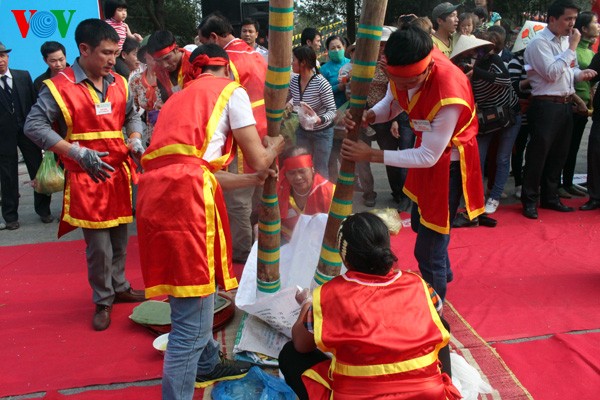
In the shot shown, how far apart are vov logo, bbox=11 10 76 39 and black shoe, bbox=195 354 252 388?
653 centimetres

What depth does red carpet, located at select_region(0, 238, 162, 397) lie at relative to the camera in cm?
Answer: 272

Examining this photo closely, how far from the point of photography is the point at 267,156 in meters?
2.31

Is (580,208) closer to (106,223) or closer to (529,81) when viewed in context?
(529,81)

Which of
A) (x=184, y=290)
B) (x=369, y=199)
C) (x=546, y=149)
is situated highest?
(x=184, y=290)

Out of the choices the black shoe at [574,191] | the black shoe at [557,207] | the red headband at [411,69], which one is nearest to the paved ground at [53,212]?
the black shoe at [557,207]

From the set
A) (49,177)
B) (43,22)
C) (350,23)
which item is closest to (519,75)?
(49,177)

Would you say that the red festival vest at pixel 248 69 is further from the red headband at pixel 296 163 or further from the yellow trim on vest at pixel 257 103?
the red headband at pixel 296 163

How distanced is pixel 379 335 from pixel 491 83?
3.27 metres

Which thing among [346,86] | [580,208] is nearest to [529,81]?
[580,208]

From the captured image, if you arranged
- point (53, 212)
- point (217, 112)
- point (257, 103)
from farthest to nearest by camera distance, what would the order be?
1. point (53, 212)
2. point (257, 103)
3. point (217, 112)

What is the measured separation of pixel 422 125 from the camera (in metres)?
2.54

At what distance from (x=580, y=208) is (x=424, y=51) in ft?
10.8

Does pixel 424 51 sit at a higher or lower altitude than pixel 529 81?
higher

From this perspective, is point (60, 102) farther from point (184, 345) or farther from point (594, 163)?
point (594, 163)
